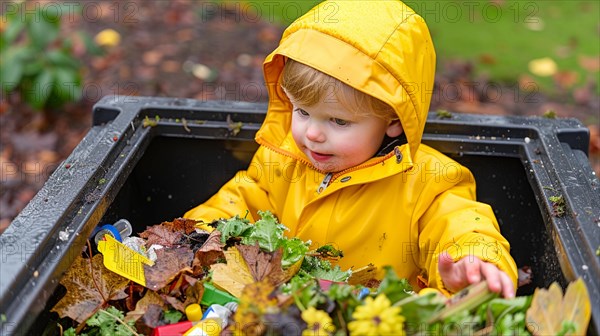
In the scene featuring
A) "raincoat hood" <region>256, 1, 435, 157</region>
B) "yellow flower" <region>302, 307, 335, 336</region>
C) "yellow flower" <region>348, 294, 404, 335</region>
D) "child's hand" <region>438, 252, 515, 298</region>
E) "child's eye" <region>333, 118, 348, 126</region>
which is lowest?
"child's hand" <region>438, 252, 515, 298</region>

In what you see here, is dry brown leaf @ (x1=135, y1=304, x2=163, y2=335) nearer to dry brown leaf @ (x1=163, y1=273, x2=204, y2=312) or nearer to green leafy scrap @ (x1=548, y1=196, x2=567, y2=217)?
dry brown leaf @ (x1=163, y1=273, x2=204, y2=312)

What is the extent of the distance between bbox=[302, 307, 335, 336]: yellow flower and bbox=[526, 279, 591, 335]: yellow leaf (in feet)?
1.46

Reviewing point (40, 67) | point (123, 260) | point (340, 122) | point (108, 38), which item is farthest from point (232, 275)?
point (108, 38)

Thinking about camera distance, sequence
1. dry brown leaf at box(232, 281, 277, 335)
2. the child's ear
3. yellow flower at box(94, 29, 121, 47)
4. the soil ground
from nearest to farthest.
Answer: dry brown leaf at box(232, 281, 277, 335) → the child's ear → the soil ground → yellow flower at box(94, 29, 121, 47)

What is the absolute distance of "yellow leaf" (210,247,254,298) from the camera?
1.73m

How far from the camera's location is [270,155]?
2.33 meters

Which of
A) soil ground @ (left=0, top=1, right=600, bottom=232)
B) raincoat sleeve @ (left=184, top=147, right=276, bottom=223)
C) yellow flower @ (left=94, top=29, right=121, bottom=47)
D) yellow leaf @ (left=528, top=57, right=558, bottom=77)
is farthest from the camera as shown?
yellow flower @ (left=94, top=29, right=121, bottom=47)

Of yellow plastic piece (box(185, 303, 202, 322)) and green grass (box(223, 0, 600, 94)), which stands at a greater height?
yellow plastic piece (box(185, 303, 202, 322))

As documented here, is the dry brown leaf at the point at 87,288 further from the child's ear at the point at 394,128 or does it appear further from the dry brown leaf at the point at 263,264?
the child's ear at the point at 394,128

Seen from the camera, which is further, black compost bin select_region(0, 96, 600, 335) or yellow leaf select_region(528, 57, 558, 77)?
yellow leaf select_region(528, 57, 558, 77)

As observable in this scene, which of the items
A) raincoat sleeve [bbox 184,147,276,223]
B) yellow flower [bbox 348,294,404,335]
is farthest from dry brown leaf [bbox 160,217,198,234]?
yellow flower [bbox 348,294,404,335]

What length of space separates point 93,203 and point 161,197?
0.74m

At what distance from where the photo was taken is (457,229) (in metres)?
1.97

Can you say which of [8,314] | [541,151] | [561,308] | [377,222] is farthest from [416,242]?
[8,314]
